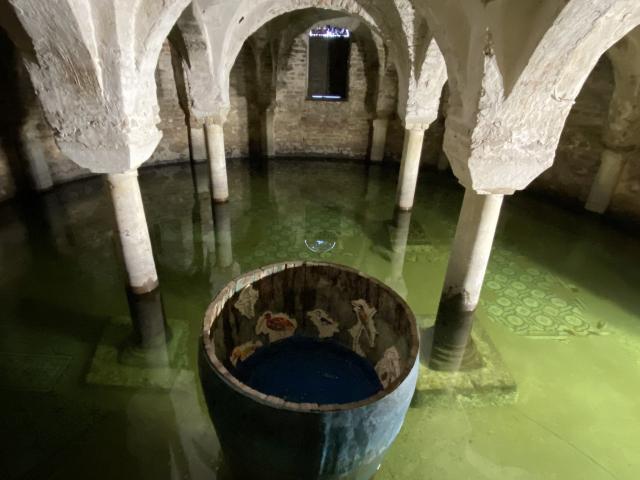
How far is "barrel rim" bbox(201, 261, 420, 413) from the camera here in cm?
203

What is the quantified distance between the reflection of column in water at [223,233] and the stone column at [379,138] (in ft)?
15.9

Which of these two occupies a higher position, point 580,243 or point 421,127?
point 421,127

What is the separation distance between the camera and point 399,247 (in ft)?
21.2

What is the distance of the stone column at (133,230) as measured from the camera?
13.2 feet

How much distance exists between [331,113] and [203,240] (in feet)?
19.8

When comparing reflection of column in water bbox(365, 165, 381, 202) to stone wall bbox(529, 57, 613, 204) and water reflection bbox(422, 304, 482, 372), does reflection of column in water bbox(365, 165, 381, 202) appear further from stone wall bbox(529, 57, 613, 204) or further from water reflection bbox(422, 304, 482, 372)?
water reflection bbox(422, 304, 482, 372)

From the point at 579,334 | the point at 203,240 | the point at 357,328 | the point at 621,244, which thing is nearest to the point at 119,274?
the point at 203,240

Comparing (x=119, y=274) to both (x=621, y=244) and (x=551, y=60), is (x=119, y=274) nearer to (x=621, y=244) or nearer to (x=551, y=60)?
(x=551, y=60)

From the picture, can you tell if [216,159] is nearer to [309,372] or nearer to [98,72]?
[98,72]

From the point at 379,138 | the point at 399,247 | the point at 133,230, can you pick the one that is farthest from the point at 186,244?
the point at 379,138

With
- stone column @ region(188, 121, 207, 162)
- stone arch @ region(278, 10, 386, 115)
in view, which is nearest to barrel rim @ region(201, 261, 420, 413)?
stone column @ region(188, 121, 207, 162)

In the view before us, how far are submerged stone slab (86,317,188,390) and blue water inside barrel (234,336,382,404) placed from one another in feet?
3.79

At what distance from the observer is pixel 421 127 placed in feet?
21.5

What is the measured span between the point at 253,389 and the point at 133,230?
2.72 metres
